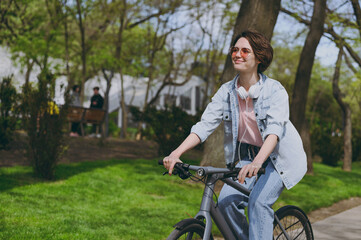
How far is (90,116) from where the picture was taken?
15.8m

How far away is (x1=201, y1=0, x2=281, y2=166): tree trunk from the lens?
911 centimetres

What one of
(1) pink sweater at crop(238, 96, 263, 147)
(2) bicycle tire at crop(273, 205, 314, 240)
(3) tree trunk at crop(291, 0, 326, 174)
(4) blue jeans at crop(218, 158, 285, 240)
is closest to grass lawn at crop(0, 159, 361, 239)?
(2) bicycle tire at crop(273, 205, 314, 240)

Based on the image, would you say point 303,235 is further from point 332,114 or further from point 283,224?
point 332,114

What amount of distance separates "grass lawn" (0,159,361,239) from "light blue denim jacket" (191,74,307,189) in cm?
189

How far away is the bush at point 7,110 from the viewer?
10625mm

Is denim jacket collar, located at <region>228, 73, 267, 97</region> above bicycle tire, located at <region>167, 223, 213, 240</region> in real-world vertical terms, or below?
above

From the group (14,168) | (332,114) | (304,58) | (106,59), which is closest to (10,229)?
(14,168)

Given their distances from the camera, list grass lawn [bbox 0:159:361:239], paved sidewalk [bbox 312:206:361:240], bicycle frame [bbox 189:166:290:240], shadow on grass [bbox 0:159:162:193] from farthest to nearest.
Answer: shadow on grass [bbox 0:159:162:193] < paved sidewalk [bbox 312:206:361:240] < grass lawn [bbox 0:159:361:239] < bicycle frame [bbox 189:166:290:240]

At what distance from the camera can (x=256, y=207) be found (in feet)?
10.7

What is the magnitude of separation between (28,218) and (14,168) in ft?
12.9

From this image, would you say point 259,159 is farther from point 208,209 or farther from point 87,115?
point 87,115

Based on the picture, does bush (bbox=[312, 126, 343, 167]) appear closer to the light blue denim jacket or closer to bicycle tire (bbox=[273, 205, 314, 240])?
bicycle tire (bbox=[273, 205, 314, 240])

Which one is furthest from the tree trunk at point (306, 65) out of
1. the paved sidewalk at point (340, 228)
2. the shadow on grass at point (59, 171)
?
the paved sidewalk at point (340, 228)

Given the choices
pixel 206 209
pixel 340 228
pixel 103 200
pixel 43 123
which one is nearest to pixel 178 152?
pixel 206 209
